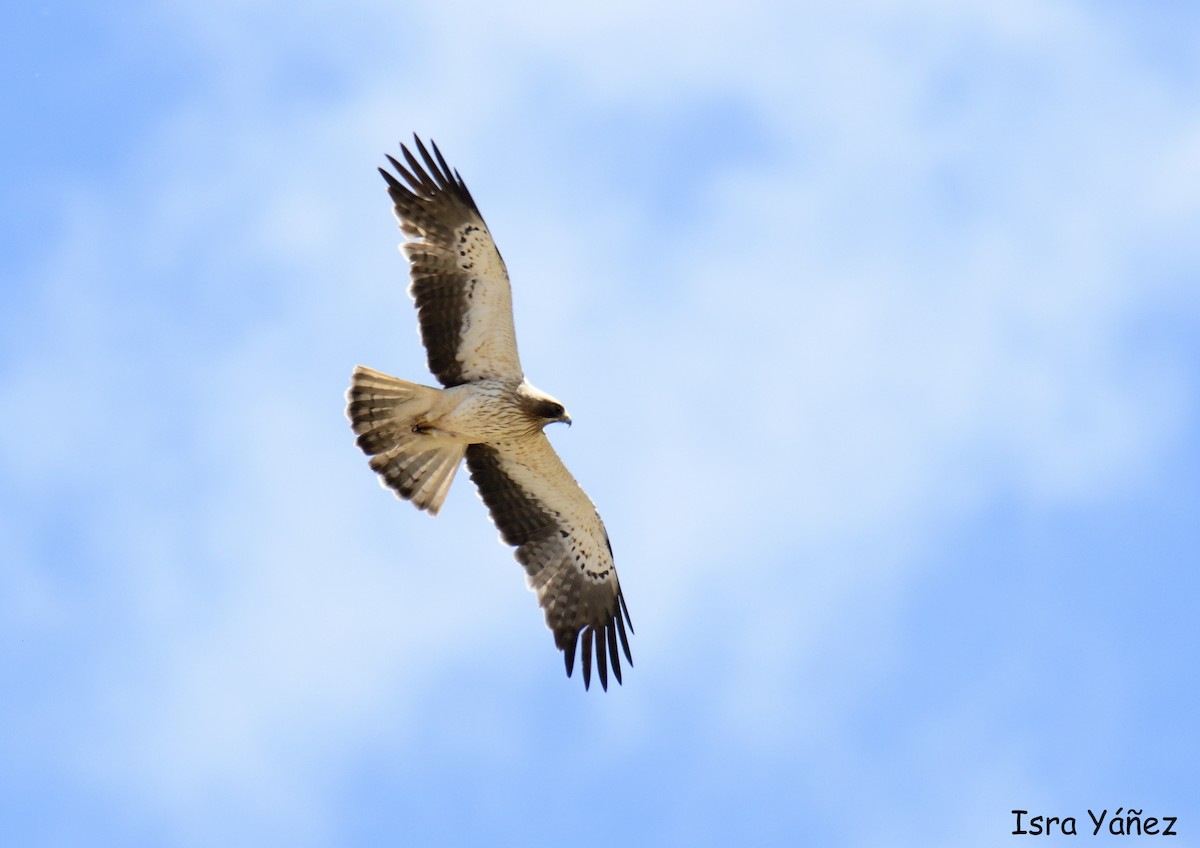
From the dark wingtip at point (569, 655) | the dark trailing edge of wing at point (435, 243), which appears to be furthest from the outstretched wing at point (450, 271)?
the dark wingtip at point (569, 655)

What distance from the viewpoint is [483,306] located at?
32.2 feet

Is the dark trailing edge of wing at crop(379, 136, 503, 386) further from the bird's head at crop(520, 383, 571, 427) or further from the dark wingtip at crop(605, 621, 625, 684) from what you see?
the dark wingtip at crop(605, 621, 625, 684)

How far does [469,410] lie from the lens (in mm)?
9875

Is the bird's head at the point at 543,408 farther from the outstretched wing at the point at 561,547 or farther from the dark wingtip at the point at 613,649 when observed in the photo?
the dark wingtip at the point at 613,649

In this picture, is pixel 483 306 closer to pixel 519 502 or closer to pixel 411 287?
pixel 411 287

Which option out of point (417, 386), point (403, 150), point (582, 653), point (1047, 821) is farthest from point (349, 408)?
point (1047, 821)

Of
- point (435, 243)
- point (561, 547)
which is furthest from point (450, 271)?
point (561, 547)

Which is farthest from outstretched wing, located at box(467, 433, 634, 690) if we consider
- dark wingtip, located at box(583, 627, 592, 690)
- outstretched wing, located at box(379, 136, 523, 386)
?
outstretched wing, located at box(379, 136, 523, 386)

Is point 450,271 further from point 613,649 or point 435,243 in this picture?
point 613,649

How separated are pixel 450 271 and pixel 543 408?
116cm

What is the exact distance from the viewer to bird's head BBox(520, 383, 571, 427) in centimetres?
989

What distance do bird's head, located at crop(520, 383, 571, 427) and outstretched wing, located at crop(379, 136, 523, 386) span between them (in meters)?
0.35

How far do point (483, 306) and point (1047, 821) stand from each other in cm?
502

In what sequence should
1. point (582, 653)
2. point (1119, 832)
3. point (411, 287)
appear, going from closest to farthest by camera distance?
1. point (1119, 832)
2. point (411, 287)
3. point (582, 653)
